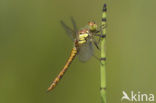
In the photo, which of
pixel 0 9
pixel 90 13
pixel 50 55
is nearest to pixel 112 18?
pixel 90 13

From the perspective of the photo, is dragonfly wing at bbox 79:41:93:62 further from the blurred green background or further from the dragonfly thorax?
the blurred green background

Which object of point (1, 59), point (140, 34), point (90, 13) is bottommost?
point (1, 59)

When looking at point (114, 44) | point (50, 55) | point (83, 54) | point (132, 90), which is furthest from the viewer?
point (114, 44)

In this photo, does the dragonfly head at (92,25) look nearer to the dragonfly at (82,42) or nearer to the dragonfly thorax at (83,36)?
the dragonfly at (82,42)

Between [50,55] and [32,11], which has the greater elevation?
[32,11]

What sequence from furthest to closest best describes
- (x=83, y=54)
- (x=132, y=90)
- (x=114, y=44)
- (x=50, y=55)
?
(x=114, y=44), (x=50, y=55), (x=132, y=90), (x=83, y=54)

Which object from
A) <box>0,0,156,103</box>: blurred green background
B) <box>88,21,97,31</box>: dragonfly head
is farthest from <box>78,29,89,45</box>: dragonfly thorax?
<box>0,0,156,103</box>: blurred green background

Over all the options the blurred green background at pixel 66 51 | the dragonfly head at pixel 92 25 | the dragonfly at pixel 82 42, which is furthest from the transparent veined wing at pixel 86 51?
the blurred green background at pixel 66 51

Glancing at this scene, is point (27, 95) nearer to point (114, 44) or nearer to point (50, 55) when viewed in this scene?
point (50, 55)

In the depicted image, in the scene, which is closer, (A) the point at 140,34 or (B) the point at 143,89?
(B) the point at 143,89
